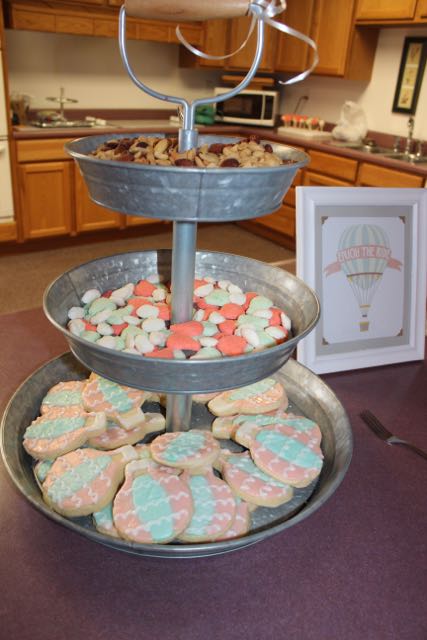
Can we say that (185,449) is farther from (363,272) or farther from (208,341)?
(363,272)

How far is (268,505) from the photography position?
2.35ft

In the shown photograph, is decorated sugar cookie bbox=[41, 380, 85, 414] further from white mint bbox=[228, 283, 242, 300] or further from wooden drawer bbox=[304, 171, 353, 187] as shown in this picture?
wooden drawer bbox=[304, 171, 353, 187]

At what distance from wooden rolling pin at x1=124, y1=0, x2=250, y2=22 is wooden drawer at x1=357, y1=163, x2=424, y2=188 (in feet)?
10.0

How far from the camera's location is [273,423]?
33.4 inches

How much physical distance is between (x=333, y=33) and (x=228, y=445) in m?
4.11

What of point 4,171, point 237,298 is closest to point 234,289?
point 237,298

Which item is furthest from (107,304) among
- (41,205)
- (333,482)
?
(41,205)

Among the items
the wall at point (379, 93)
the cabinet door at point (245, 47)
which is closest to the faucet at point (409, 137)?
the wall at point (379, 93)

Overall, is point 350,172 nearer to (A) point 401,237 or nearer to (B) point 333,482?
(A) point 401,237

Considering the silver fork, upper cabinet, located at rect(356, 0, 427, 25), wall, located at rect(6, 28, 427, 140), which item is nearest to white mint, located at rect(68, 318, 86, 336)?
the silver fork

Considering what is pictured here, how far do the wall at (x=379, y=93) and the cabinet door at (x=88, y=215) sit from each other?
2.12m

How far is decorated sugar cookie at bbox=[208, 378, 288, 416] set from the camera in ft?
2.90

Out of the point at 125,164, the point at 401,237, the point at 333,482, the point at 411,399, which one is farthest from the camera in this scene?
the point at 401,237

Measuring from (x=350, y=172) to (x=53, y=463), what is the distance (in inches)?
139
